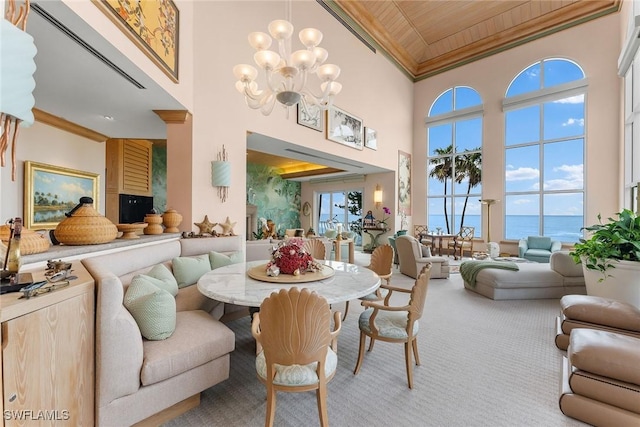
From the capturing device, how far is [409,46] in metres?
8.07

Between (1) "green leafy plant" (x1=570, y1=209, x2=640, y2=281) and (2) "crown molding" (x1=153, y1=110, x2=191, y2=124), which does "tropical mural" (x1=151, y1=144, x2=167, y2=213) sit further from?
(1) "green leafy plant" (x1=570, y1=209, x2=640, y2=281)

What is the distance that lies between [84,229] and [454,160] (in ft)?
29.3

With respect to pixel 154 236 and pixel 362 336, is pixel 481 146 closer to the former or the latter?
pixel 362 336

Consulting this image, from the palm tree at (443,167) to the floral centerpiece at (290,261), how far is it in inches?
294

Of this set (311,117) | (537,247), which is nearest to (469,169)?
(537,247)

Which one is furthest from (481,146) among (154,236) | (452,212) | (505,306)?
(154,236)

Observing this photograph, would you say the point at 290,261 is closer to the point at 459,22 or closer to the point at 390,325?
the point at 390,325

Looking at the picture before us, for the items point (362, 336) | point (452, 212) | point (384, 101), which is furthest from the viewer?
point (452, 212)

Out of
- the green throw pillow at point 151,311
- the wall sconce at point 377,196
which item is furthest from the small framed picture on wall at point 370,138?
the green throw pillow at point 151,311

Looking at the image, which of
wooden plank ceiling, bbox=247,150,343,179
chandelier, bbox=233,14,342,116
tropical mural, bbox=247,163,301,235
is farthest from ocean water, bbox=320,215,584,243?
chandelier, bbox=233,14,342,116

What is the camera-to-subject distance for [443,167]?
8.72 metres

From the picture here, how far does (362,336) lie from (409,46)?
28.5 ft

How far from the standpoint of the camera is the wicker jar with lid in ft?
6.70

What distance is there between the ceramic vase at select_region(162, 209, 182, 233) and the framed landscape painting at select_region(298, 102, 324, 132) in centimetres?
285
